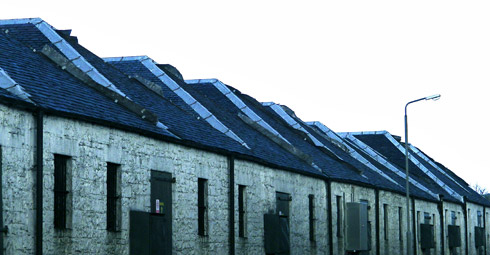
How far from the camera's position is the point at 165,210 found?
974 inches

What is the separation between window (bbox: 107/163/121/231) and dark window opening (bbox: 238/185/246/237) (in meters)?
8.48

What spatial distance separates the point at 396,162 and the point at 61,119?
4588 centimetres

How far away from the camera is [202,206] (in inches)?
1088

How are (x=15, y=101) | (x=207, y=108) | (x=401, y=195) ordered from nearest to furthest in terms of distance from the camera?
(x=15, y=101) → (x=207, y=108) → (x=401, y=195)

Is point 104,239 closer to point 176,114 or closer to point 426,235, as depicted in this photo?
point 176,114

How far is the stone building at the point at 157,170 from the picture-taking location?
19.1m

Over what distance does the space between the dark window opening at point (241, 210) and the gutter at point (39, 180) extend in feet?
40.2

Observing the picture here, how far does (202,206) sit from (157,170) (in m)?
3.70

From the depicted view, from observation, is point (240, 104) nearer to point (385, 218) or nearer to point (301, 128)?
point (301, 128)

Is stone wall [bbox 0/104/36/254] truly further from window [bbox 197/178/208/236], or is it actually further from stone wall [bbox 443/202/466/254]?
stone wall [bbox 443/202/466/254]

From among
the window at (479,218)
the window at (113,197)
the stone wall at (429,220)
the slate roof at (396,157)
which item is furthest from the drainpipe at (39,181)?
the window at (479,218)

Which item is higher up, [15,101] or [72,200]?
[15,101]

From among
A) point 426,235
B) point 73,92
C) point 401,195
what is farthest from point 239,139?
point 426,235

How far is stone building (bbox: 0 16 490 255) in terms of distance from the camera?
19.1 m
